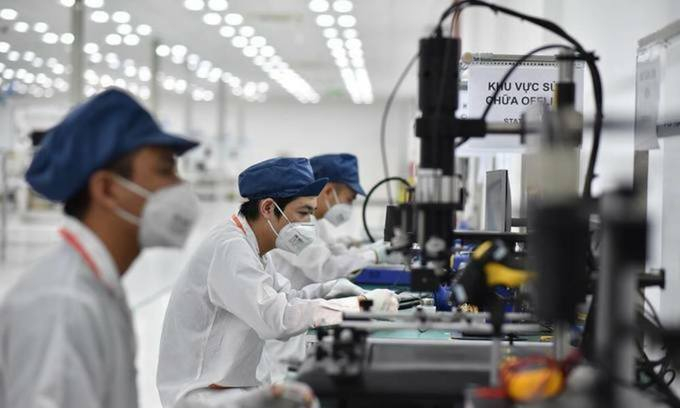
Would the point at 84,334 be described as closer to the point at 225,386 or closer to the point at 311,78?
the point at 225,386

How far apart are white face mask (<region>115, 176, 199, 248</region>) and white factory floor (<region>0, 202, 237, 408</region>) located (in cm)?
268

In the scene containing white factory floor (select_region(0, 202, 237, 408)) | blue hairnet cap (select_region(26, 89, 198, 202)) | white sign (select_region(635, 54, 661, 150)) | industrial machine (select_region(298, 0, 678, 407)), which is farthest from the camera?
white factory floor (select_region(0, 202, 237, 408))

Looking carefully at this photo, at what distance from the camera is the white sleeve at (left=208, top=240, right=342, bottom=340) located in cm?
197

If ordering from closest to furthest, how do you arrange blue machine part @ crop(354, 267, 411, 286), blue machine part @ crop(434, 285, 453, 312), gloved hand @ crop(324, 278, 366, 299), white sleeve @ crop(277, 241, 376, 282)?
blue machine part @ crop(434, 285, 453, 312) → gloved hand @ crop(324, 278, 366, 299) → white sleeve @ crop(277, 241, 376, 282) → blue machine part @ crop(354, 267, 411, 286)

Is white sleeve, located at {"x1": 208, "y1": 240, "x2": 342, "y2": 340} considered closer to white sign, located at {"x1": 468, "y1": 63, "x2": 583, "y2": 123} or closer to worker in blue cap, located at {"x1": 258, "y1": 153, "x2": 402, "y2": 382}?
worker in blue cap, located at {"x1": 258, "y1": 153, "x2": 402, "y2": 382}

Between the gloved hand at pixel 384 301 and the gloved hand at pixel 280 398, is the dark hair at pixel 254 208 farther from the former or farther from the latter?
the gloved hand at pixel 280 398

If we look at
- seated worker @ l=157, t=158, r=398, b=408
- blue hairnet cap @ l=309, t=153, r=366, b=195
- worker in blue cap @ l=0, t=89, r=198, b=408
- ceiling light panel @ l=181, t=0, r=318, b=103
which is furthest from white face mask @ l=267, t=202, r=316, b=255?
ceiling light panel @ l=181, t=0, r=318, b=103

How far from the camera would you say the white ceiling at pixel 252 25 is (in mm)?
7273

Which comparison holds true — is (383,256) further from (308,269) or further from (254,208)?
(254,208)

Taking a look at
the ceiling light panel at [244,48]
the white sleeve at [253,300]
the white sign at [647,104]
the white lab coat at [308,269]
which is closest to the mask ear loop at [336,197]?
the white lab coat at [308,269]

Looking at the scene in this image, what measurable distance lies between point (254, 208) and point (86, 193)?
103cm

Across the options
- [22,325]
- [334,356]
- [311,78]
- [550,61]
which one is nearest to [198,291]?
[334,356]

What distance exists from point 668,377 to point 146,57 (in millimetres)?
A: 10293

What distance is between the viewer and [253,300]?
1969 millimetres
